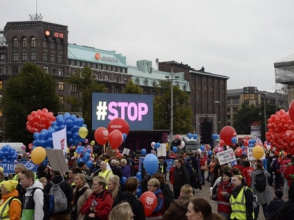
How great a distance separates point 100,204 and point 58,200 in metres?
1.12

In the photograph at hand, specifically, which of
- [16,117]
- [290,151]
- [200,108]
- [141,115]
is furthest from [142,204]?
[200,108]

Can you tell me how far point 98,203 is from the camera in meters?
8.24

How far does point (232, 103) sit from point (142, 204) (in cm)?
13936

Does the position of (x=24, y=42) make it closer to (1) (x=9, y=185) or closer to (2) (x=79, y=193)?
(2) (x=79, y=193)

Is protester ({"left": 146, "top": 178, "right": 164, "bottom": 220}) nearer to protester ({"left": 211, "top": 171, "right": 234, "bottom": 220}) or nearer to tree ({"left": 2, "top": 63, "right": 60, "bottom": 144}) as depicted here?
protester ({"left": 211, "top": 171, "right": 234, "bottom": 220})

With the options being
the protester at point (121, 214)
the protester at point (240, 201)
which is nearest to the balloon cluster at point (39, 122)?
the protester at point (240, 201)

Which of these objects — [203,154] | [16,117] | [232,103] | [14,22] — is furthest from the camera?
[232,103]

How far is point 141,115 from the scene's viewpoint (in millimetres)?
42812

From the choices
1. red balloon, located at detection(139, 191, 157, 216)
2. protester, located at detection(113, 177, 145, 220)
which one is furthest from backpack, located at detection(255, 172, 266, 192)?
protester, located at detection(113, 177, 145, 220)

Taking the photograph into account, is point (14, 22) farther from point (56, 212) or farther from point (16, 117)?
point (56, 212)

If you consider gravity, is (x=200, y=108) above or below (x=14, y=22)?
below

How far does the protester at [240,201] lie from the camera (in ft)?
29.8

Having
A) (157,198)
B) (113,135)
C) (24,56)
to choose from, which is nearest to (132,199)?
(157,198)

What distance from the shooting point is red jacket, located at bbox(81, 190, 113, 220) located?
8.12 metres
